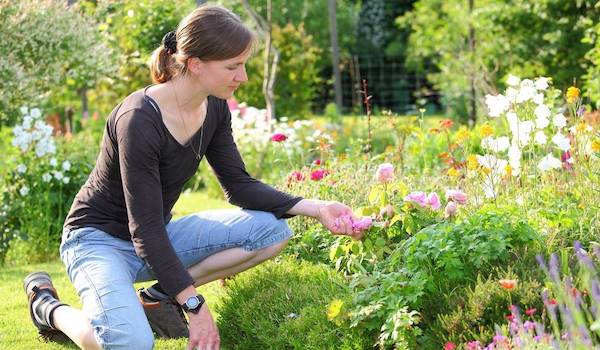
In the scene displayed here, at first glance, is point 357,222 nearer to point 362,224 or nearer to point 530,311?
point 362,224

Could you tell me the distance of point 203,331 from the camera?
3.02 meters

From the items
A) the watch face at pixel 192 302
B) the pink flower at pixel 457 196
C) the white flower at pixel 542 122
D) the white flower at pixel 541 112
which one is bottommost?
the watch face at pixel 192 302

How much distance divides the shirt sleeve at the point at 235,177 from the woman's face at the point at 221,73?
354 mm

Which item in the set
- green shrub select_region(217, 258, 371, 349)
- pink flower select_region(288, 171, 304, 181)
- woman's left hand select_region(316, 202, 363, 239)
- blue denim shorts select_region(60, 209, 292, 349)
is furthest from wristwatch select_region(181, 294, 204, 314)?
pink flower select_region(288, 171, 304, 181)

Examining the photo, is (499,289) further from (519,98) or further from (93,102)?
(93,102)

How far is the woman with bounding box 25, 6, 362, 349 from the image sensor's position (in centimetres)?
310

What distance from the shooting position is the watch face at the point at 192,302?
301 centimetres

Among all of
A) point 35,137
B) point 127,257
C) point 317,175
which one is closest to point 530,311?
point 127,257

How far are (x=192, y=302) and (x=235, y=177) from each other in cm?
76

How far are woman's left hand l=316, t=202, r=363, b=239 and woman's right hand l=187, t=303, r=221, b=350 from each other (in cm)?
59

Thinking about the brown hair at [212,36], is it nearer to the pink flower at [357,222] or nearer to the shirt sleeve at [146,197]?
the shirt sleeve at [146,197]

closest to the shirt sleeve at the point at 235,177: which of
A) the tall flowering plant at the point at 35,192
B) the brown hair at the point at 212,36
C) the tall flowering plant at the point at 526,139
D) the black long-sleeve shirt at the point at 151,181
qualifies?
the black long-sleeve shirt at the point at 151,181

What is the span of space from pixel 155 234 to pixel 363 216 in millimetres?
786

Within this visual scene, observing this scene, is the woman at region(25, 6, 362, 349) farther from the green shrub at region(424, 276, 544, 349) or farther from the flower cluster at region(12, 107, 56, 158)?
the flower cluster at region(12, 107, 56, 158)
